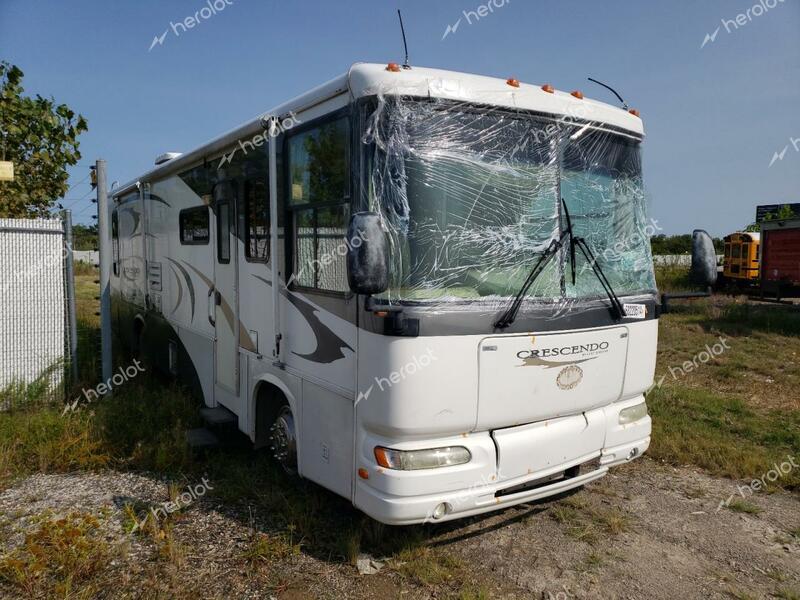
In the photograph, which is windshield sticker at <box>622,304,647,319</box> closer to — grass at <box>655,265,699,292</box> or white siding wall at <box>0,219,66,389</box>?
white siding wall at <box>0,219,66,389</box>

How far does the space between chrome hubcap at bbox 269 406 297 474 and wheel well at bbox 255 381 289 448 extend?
0.09m

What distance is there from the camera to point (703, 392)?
26.0 feet

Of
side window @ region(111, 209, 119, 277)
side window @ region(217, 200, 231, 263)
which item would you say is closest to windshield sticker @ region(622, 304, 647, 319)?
side window @ region(217, 200, 231, 263)

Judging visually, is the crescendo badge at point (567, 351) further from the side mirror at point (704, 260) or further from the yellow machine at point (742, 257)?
the yellow machine at point (742, 257)

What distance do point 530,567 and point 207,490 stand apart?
2537mm

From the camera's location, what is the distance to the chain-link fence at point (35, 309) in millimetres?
6312

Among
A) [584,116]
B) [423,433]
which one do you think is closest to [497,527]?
[423,433]

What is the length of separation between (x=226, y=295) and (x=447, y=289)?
2.65 metres

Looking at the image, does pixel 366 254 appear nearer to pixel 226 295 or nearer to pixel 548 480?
pixel 548 480

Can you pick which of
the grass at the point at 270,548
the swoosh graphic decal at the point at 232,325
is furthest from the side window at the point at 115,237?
the grass at the point at 270,548

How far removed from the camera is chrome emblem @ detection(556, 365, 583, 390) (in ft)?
12.8

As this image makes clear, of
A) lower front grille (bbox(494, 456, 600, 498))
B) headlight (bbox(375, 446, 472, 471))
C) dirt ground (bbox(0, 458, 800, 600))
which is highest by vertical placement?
headlight (bbox(375, 446, 472, 471))

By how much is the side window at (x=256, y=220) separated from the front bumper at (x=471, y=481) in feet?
6.33

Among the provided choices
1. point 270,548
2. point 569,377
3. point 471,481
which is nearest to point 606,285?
point 569,377
